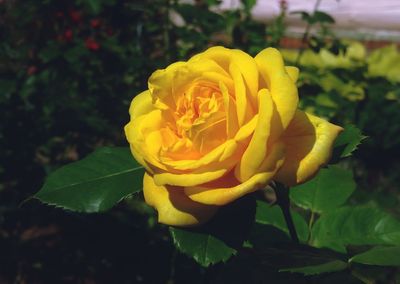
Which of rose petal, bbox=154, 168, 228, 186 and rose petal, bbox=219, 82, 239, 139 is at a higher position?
rose petal, bbox=219, 82, 239, 139

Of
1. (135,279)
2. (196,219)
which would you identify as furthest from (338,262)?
(135,279)

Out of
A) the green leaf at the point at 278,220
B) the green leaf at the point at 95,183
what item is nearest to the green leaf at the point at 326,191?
the green leaf at the point at 278,220

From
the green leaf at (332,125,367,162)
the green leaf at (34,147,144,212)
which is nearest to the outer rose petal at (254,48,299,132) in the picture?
the green leaf at (332,125,367,162)

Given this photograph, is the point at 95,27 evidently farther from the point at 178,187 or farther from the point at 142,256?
the point at 178,187

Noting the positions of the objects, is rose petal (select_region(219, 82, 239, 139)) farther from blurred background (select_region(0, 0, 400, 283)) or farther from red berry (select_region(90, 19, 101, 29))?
red berry (select_region(90, 19, 101, 29))

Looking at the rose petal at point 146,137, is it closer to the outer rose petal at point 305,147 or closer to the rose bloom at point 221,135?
the rose bloom at point 221,135

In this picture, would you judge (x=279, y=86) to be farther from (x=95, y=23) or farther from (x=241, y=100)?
(x=95, y=23)
